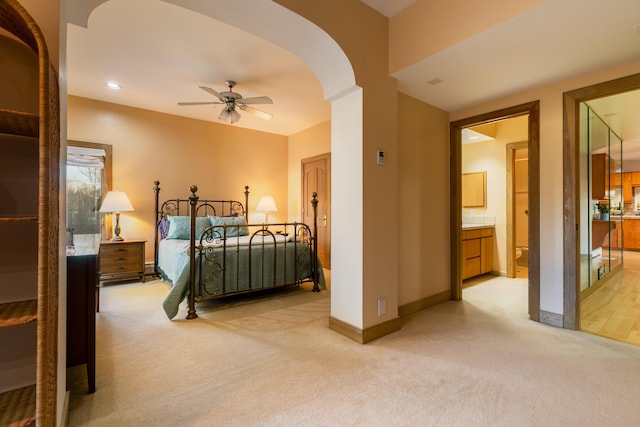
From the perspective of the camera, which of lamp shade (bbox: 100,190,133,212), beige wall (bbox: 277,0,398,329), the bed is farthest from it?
lamp shade (bbox: 100,190,133,212)

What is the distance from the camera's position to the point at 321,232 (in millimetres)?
5648

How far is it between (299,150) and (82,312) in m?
4.89

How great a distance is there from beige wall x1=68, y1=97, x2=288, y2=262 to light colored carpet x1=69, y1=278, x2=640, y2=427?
247 cm

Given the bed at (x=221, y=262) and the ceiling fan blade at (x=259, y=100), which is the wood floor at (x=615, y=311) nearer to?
the bed at (x=221, y=262)

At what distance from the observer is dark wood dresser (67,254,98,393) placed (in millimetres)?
1674

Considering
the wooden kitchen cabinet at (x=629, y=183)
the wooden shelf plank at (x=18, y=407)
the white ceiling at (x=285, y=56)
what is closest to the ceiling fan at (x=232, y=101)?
the white ceiling at (x=285, y=56)

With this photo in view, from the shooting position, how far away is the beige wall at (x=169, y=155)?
443 centimetres

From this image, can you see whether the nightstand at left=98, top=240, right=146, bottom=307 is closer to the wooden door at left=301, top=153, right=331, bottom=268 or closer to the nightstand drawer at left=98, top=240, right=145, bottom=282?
the nightstand drawer at left=98, top=240, right=145, bottom=282

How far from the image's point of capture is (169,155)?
16.3ft

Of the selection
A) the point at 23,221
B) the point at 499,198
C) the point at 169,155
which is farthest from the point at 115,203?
the point at 499,198

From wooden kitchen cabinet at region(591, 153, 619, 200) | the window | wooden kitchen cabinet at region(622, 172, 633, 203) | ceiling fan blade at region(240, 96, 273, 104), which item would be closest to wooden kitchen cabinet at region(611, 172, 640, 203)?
wooden kitchen cabinet at region(622, 172, 633, 203)

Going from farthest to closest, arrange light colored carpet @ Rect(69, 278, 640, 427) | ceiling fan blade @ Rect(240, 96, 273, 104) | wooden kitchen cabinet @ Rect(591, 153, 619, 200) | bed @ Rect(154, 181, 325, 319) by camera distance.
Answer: ceiling fan blade @ Rect(240, 96, 273, 104) < wooden kitchen cabinet @ Rect(591, 153, 619, 200) < bed @ Rect(154, 181, 325, 319) < light colored carpet @ Rect(69, 278, 640, 427)

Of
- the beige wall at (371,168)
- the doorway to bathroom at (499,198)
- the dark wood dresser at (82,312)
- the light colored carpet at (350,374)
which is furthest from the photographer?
the doorway to bathroom at (499,198)

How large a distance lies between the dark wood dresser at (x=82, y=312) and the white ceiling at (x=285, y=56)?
7.04 ft
